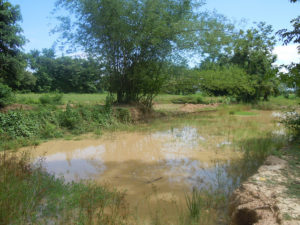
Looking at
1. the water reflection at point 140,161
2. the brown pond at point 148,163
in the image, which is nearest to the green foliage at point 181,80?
the brown pond at point 148,163

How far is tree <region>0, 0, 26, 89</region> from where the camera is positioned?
1023 cm

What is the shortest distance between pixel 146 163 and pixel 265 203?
3.18m

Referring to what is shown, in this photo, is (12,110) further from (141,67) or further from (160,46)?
(160,46)

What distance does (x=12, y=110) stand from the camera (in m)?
7.44

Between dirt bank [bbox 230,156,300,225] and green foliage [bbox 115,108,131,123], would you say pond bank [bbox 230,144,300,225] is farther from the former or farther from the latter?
green foliage [bbox 115,108,131,123]

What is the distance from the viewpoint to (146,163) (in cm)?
538

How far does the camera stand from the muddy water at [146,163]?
12.3ft

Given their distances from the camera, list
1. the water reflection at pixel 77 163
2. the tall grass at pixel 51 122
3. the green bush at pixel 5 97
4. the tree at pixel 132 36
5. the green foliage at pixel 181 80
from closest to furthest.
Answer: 1. the water reflection at pixel 77 163
2. the tall grass at pixel 51 122
3. the green bush at pixel 5 97
4. the tree at pixel 132 36
5. the green foliage at pixel 181 80

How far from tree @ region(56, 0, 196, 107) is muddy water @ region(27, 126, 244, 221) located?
414 cm

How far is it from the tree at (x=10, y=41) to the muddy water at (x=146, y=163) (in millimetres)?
5717

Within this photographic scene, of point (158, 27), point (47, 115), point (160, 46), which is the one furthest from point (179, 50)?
point (47, 115)

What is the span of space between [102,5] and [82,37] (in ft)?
5.39

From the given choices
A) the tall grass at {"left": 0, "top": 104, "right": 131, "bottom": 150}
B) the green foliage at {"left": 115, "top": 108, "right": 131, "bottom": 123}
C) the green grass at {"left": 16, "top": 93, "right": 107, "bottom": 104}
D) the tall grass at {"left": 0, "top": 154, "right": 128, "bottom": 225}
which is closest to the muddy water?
the tall grass at {"left": 0, "top": 154, "right": 128, "bottom": 225}

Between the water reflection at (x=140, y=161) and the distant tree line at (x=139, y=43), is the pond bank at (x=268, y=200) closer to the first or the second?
the water reflection at (x=140, y=161)
